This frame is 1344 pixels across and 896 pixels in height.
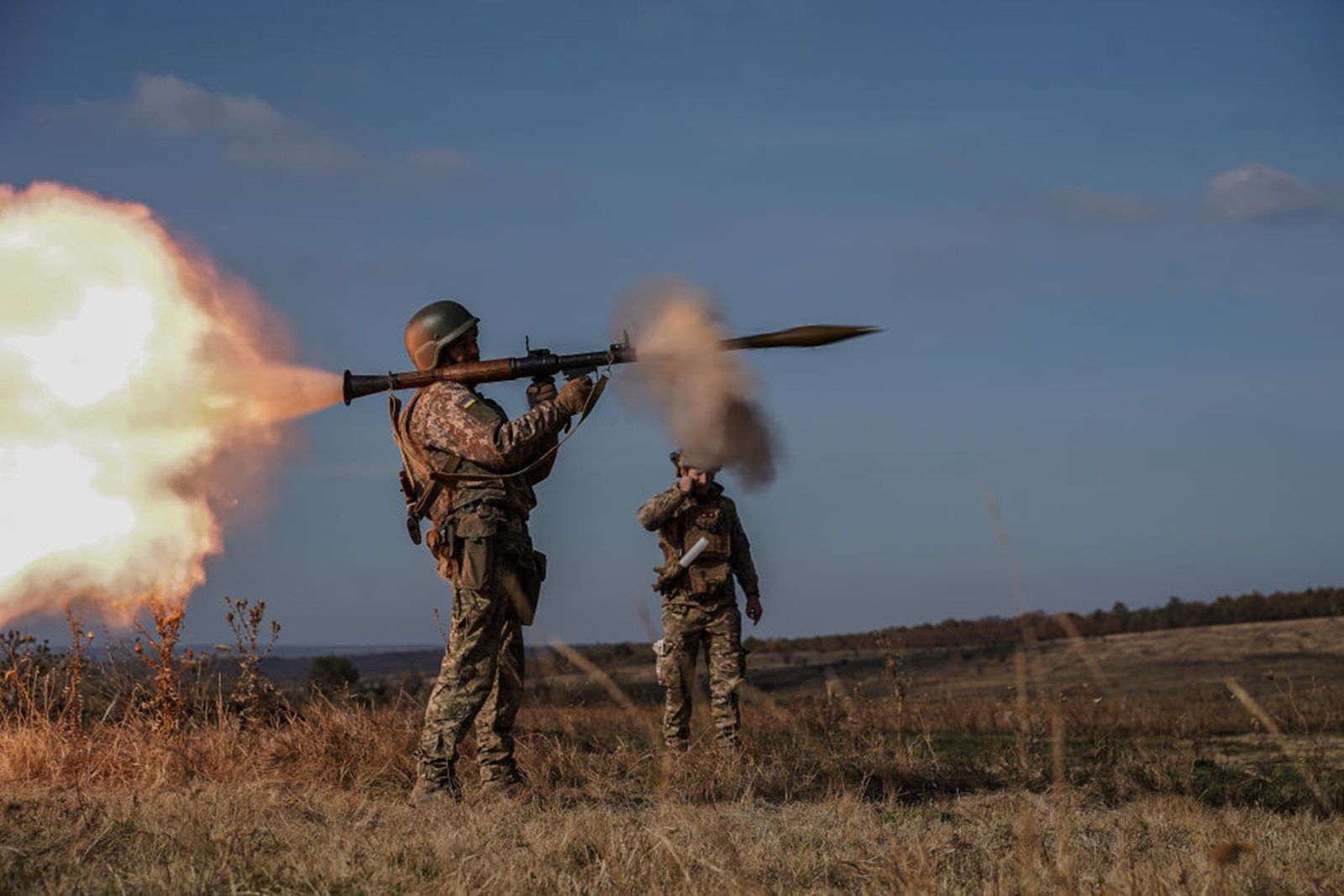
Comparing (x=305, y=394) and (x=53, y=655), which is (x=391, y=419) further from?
(x=53, y=655)

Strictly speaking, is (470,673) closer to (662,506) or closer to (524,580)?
(524,580)

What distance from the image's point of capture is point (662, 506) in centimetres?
1120

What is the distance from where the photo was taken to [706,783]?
847 cm

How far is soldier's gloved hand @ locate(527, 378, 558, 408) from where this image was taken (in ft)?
26.7

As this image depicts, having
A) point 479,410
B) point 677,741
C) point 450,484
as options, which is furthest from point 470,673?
point 677,741

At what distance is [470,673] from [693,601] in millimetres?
3552

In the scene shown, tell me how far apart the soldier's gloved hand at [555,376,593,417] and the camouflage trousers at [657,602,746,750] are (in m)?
3.62

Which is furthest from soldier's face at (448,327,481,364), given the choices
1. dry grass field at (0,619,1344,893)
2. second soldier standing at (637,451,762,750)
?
second soldier standing at (637,451,762,750)

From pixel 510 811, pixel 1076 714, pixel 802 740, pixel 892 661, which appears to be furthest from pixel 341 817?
pixel 1076 714

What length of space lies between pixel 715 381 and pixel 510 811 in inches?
140

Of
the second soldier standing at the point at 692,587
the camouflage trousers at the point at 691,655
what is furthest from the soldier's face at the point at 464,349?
the camouflage trousers at the point at 691,655

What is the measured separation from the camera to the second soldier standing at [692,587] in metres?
11.1

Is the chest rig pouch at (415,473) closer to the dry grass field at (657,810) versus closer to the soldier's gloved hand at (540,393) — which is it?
the soldier's gloved hand at (540,393)

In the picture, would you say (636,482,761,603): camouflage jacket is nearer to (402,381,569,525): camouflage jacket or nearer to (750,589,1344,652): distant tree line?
(402,381,569,525): camouflage jacket
